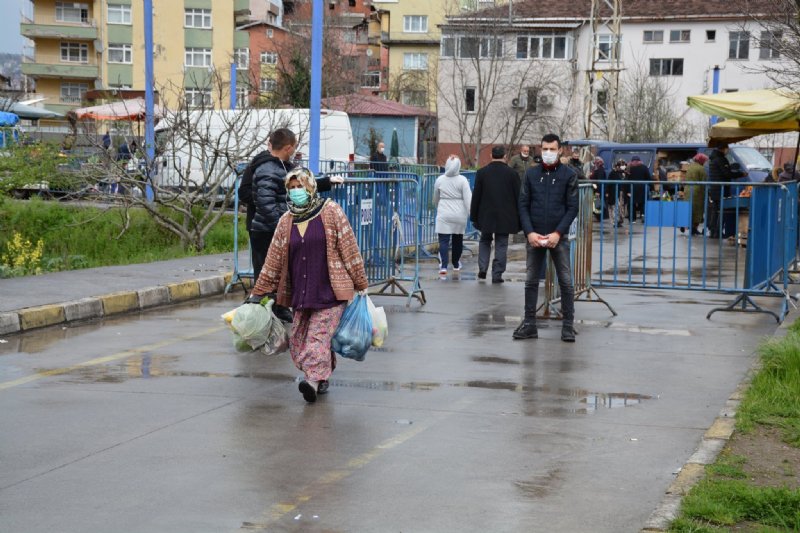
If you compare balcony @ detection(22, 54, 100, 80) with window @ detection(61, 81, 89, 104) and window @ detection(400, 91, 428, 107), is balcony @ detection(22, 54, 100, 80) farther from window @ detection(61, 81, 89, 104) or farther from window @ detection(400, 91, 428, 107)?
window @ detection(400, 91, 428, 107)

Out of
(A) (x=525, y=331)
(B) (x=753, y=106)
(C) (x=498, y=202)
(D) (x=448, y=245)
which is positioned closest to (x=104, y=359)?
(A) (x=525, y=331)

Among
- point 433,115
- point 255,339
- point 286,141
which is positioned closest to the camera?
point 255,339

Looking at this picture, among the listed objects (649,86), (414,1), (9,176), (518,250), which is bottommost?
(518,250)

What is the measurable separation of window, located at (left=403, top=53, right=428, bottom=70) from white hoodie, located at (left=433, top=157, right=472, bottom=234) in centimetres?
8124

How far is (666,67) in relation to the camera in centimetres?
7412

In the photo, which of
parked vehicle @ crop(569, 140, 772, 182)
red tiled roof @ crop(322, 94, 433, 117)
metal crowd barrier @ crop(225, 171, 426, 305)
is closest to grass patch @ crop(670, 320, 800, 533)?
metal crowd barrier @ crop(225, 171, 426, 305)

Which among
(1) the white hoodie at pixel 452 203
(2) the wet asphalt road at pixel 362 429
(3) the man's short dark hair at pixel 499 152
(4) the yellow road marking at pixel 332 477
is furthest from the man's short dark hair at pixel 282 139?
(1) the white hoodie at pixel 452 203

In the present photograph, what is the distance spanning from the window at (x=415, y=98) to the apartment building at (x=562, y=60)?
788 cm

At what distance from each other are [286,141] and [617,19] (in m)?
31.4

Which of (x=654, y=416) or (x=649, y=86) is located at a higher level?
(x=649, y=86)

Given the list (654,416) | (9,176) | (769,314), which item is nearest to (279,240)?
(654,416)

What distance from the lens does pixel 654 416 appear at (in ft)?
26.6

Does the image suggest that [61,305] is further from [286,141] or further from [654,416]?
[654,416]

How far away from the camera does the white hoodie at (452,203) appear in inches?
713
